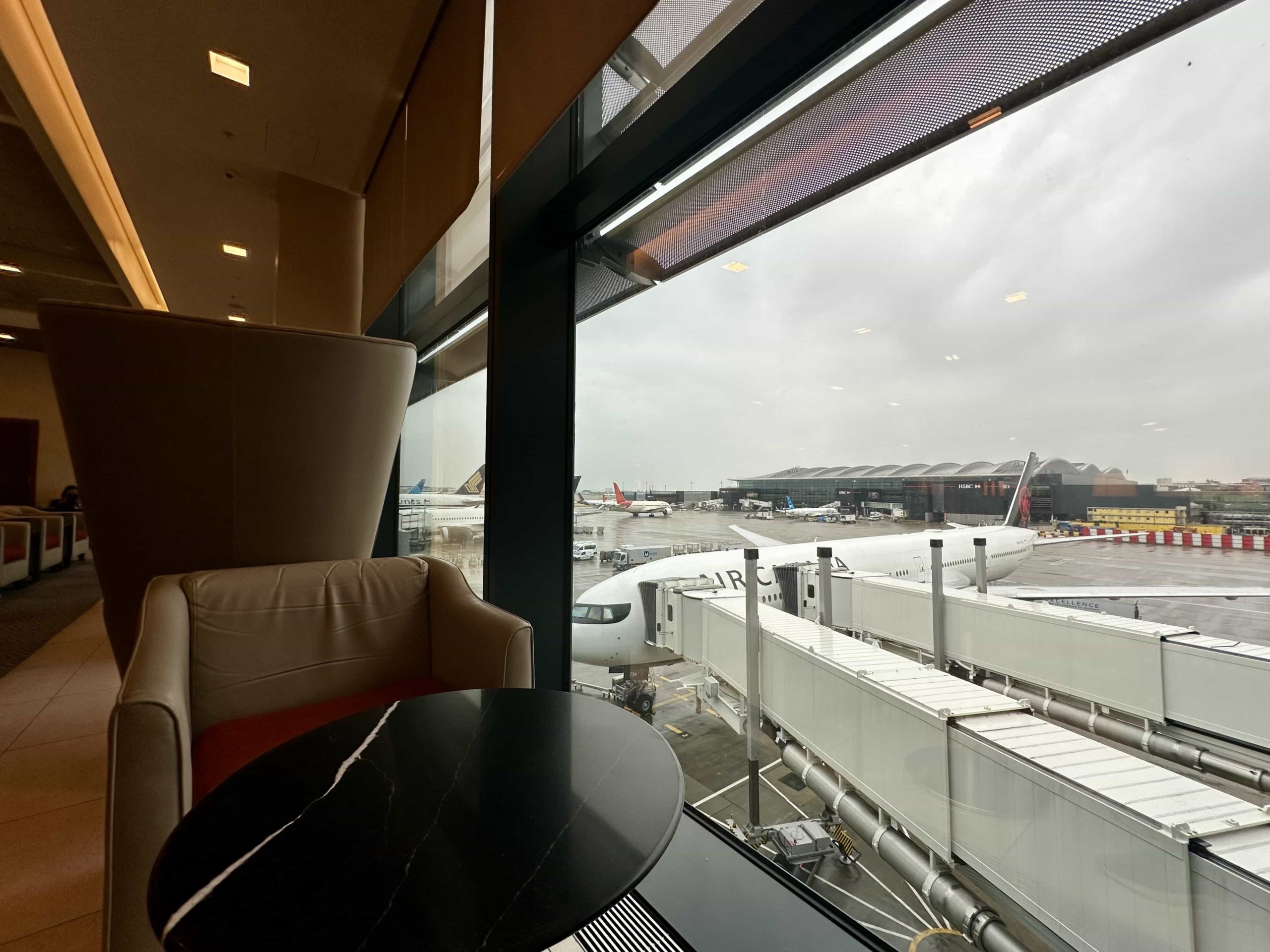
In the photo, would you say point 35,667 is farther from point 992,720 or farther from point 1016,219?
point 1016,219

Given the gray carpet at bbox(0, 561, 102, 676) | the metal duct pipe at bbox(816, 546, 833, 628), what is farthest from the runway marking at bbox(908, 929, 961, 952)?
the gray carpet at bbox(0, 561, 102, 676)

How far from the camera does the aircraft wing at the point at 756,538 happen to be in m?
1.43

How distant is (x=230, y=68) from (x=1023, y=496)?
3989mm

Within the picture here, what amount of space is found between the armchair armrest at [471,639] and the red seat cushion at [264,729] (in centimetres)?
10

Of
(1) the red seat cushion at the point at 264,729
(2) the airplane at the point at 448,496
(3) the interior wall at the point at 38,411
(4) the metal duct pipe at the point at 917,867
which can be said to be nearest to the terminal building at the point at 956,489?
(4) the metal duct pipe at the point at 917,867

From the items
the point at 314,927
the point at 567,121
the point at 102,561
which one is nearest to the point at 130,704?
the point at 314,927

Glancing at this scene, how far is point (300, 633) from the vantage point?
151 centimetres

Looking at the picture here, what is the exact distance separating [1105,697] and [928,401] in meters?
0.58

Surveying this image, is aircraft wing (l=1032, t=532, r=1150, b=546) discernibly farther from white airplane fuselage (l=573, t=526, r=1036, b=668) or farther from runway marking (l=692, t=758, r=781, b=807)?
runway marking (l=692, t=758, r=781, b=807)

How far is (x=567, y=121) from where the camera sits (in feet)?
6.76

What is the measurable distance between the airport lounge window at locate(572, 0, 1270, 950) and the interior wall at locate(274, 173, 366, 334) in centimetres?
358

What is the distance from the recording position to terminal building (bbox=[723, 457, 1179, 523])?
859 millimetres

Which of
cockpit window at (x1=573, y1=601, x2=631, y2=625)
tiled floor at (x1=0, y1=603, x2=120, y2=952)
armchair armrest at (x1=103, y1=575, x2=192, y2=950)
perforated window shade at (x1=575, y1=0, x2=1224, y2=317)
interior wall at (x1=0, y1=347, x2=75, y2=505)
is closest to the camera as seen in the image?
armchair armrest at (x1=103, y1=575, x2=192, y2=950)

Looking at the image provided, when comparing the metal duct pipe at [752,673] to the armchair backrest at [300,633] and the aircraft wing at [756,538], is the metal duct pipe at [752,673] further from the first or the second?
the armchair backrest at [300,633]
